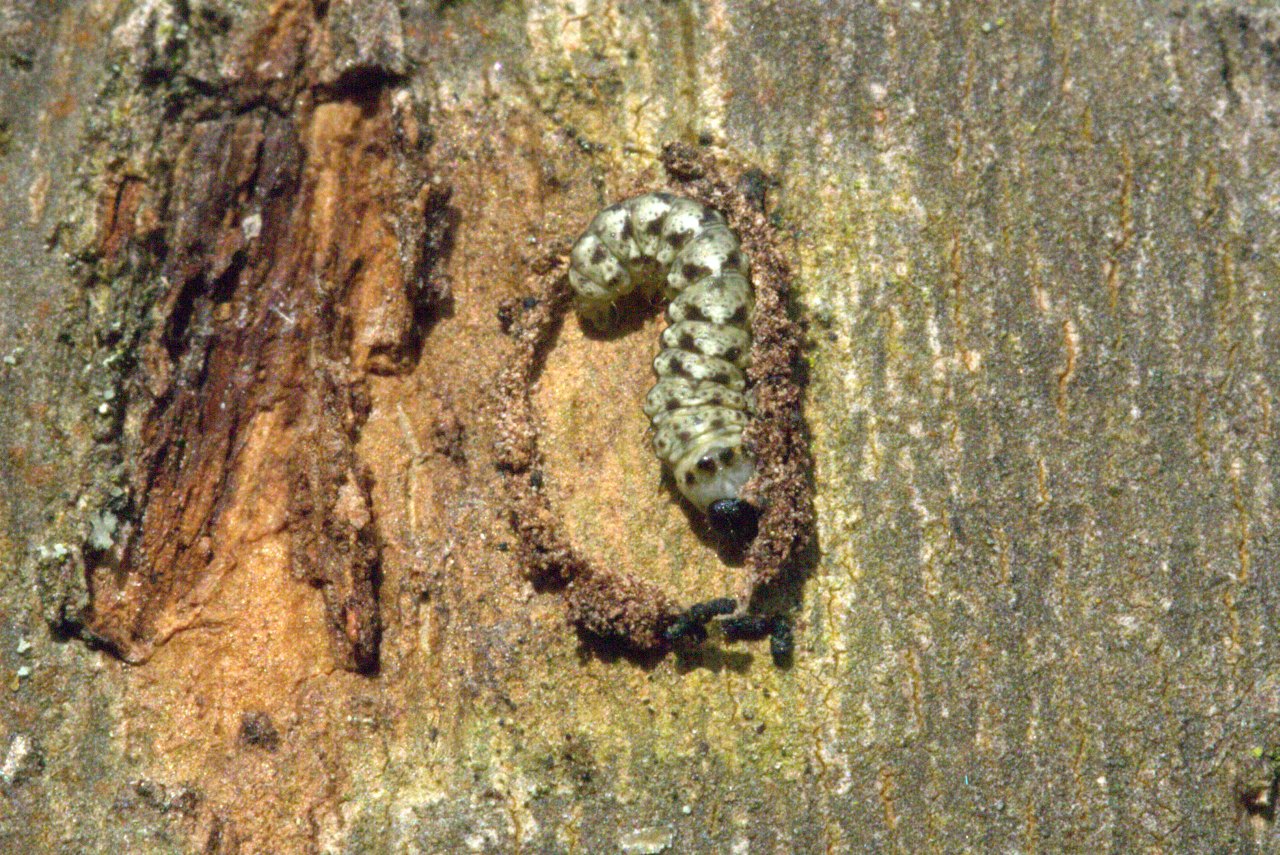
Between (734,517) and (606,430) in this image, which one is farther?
(606,430)

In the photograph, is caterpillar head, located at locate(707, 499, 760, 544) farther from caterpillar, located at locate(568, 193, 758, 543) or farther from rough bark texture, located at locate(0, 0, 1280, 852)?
rough bark texture, located at locate(0, 0, 1280, 852)

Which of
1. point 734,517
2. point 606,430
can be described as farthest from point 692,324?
point 734,517

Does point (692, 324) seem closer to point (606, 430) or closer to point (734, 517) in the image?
point (606, 430)

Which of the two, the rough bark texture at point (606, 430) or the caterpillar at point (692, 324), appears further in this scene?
the caterpillar at point (692, 324)

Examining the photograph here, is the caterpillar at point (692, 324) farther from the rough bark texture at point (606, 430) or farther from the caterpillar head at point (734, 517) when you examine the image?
the rough bark texture at point (606, 430)

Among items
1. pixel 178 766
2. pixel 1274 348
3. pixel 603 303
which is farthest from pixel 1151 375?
pixel 178 766

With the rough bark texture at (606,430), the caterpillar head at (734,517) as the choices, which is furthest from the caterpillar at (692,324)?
the rough bark texture at (606,430)

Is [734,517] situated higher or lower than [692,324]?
lower
